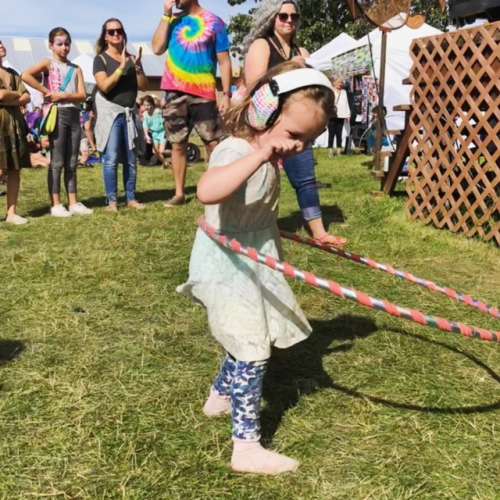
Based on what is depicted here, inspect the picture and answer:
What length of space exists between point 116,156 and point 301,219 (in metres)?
2.24

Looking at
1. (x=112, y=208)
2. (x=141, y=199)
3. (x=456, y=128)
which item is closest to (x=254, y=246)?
(x=456, y=128)

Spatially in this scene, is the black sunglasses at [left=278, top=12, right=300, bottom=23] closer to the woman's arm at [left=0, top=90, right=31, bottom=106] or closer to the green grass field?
the green grass field

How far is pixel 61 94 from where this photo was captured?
635cm

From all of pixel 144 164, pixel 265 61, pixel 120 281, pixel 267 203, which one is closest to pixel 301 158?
pixel 265 61

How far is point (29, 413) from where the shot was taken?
8.83 ft

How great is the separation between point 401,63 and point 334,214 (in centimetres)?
1051

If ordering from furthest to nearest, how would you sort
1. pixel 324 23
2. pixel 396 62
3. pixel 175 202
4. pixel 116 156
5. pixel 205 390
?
pixel 324 23
pixel 396 62
pixel 175 202
pixel 116 156
pixel 205 390

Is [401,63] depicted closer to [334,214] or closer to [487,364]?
[334,214]

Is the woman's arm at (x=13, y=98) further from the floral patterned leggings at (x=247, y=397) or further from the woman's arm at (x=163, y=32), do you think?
the floral patterned leggings at (x=247, y=397)

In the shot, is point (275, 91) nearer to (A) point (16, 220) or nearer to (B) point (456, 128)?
(B) point (456, 128)

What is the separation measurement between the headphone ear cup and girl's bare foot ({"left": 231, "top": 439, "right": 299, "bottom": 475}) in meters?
1.23

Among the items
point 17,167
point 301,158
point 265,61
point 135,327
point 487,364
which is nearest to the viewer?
point 487,364

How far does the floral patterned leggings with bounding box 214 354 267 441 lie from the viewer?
7.36 feet

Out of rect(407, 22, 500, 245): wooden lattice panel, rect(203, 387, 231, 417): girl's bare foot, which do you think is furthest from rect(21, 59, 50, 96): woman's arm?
rect(203, 387, 231, 417): girl's bare foot
